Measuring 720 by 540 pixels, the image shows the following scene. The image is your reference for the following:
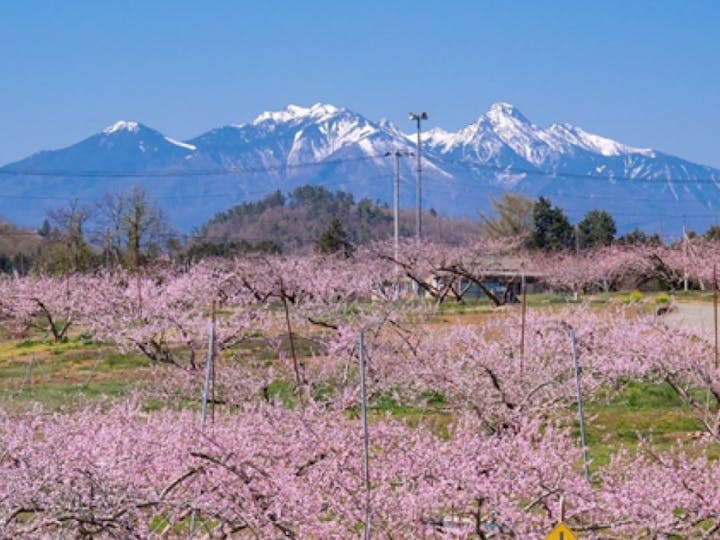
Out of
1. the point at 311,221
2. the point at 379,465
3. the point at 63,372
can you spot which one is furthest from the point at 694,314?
the point at 311,221

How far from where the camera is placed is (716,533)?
282 inches

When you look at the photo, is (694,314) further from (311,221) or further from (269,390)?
(311,221)

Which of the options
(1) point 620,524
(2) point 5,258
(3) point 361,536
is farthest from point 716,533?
(2) point 5,258

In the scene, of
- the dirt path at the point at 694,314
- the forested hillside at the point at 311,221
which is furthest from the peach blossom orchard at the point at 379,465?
the forested hillside at the point at 311,221

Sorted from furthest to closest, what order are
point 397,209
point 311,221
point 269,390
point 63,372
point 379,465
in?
point 311,221, point 397,209, point 63,372, point 269,390, point 379,465

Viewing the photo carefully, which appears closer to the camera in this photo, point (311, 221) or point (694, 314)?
point (694, 314)

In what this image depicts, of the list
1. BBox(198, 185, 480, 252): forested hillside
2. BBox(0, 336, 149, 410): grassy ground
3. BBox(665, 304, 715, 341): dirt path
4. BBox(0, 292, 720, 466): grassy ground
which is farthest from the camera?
BBox(198, 185, 480, 252): forested hillside

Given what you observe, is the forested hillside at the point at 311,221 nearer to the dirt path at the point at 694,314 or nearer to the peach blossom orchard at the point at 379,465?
the dirt path at the point at 694,314

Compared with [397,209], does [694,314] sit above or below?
below

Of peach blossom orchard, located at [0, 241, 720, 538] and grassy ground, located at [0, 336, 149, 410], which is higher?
peach blossom orchard, located at [0, 241, 720, 538]

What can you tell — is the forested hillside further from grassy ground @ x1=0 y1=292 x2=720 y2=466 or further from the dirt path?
grassy ground @ x1=0 y1=292 x2=720 y2=466

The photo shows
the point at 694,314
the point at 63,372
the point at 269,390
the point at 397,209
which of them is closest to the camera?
the point at 269,390

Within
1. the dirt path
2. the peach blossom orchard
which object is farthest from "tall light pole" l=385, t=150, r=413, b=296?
the peach blossom orchard

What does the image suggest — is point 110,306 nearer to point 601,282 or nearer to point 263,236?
point 601,282
